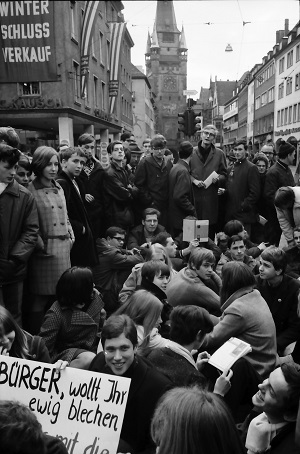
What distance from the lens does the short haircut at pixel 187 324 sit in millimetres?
3541

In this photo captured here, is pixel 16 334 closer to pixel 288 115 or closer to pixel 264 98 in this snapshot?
pixel 288 115

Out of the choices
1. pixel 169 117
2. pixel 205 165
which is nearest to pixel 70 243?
pixel 205 165

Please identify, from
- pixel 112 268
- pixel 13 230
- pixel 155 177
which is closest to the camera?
pixel 13 230

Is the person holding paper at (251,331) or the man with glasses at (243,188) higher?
the man with glasses at (243,188)

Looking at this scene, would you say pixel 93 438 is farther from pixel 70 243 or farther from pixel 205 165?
pixel 205 165

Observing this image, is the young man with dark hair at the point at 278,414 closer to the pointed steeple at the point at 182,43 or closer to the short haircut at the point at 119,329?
the short haircut at the point at 119,329

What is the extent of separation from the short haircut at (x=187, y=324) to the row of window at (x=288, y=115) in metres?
43.8

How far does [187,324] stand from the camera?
11.6 ft

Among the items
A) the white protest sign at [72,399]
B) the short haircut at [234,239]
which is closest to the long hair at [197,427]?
the white protest sign at [72,399]

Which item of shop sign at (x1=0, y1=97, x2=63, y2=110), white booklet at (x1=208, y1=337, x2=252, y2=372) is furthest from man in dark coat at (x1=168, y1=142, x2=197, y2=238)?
shop sign at (x1=0, y1=97, x2=63, y2=110)

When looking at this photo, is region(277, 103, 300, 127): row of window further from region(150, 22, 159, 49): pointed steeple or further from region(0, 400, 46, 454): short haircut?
region(150, 22, 159, 49): pointed steeple

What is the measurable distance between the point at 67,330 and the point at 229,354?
4.47 ft

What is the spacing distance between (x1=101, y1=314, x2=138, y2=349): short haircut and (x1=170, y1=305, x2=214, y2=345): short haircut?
61 cm

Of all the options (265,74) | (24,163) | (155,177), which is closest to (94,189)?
(155,177)
